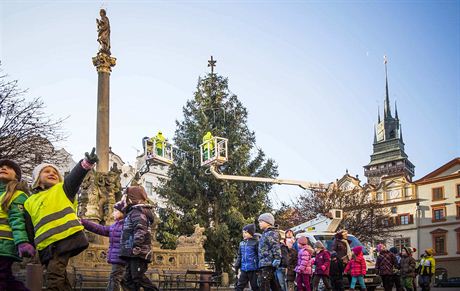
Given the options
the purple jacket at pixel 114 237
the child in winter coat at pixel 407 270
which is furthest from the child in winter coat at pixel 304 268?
the purple jacket at pixel 114 237

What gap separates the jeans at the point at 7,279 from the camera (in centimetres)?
629

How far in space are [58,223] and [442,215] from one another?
67034 mm

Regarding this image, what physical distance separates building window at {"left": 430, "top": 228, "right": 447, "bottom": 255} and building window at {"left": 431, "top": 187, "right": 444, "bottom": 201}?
3.90 meters

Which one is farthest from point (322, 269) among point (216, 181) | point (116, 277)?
point (216, 181)

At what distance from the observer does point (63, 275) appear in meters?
6.38

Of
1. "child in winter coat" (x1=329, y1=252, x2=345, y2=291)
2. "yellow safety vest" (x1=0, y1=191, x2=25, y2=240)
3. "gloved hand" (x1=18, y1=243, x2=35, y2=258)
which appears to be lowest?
"child in winter coat" (x1=329, y1=252, x2=345, y2=291)

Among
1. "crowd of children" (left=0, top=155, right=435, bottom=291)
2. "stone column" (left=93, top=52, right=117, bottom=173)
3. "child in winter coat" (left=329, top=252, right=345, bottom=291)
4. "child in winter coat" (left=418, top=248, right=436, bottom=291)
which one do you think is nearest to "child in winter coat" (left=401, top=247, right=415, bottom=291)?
"child in winter coat" (left=418, top=248, right=436, bottom=291)

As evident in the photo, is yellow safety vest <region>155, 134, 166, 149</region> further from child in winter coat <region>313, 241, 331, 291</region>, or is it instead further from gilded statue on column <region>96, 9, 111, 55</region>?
child in winter coat <region>313, 241, 331, 291</region>

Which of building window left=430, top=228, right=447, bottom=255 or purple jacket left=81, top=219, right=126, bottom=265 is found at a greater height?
purple jacket left=81, top=219, right=126, bottom=265

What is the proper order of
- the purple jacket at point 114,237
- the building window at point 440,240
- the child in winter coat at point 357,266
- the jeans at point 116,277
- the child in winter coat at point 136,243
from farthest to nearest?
the building window at point 440,240
the child in winter coat at point 357,266
the jeans at point 116,277
the purple jacket at point 114,237
the child in winter coat at point 136,243

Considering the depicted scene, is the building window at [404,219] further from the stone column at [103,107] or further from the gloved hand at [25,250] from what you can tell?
the gloved hand at [25,250]

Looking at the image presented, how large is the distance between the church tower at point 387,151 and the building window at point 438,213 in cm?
3326

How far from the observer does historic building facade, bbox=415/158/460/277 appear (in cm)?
6550

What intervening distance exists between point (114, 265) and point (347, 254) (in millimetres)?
6972
